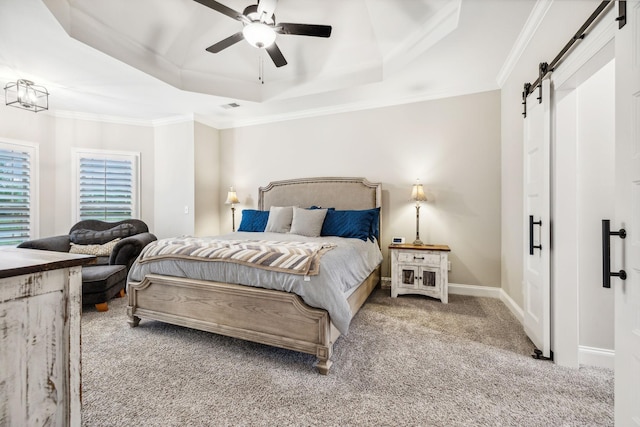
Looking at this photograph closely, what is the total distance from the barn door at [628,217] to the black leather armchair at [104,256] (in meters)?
4.17

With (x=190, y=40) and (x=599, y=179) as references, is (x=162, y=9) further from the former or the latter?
(x=599, y=179)

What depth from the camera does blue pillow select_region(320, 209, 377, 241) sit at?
336cm

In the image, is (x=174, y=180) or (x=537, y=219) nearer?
(x=537, y=219)

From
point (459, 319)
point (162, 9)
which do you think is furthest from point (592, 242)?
point (162, 9)

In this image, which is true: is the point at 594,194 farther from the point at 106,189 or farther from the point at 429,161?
the point at 106,189

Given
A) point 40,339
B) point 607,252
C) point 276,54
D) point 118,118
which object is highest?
point 118,118

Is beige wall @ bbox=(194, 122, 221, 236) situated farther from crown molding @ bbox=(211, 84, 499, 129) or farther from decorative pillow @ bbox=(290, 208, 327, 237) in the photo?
decorative pillow @ bbox=(290, 208, 327, 237)

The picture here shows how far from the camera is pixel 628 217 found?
121 centimetres

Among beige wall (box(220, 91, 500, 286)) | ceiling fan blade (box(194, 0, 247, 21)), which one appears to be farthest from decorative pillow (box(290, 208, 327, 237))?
ceiling fan blade (box(194, 0, 247, 21))

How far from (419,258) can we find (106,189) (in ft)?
16.7

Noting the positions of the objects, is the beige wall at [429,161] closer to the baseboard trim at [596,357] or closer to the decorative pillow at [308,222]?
the decorative pillow at [308,222]

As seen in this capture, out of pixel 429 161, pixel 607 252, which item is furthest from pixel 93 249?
pixel 607 252

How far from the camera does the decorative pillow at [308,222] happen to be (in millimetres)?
3510

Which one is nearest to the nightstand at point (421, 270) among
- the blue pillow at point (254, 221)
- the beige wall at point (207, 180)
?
the blue pillow at point (254, 221)
